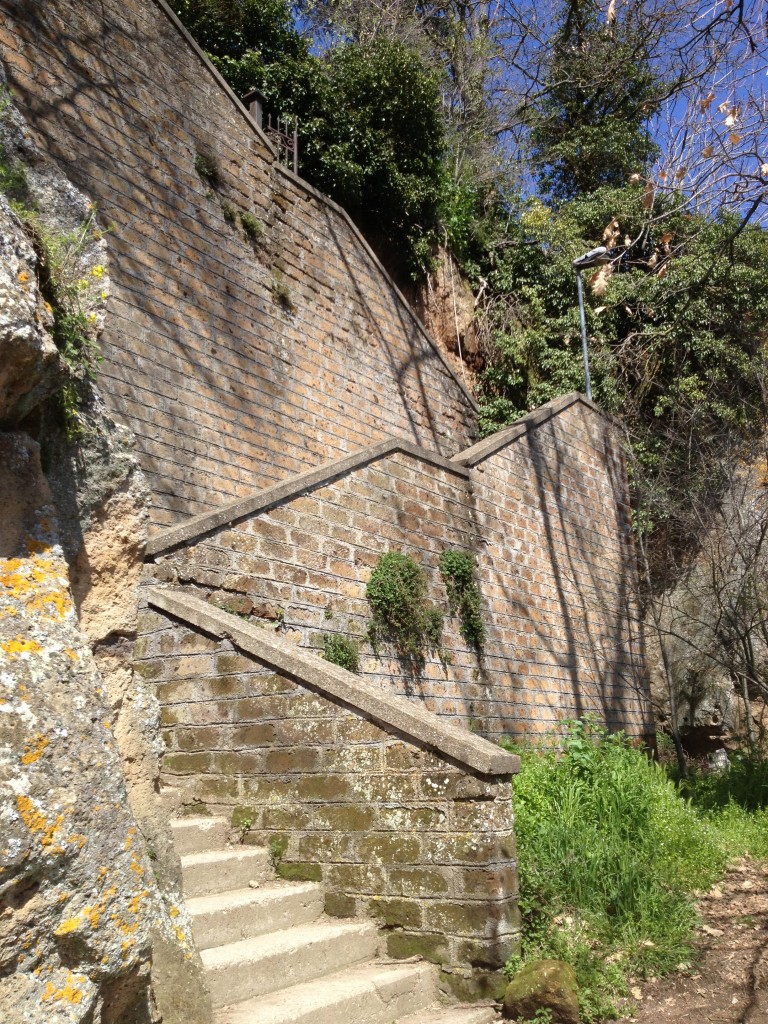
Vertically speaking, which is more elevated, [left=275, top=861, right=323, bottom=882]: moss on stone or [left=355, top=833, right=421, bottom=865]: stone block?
[left=355, top=833, right=421, bottom=865]: stone block

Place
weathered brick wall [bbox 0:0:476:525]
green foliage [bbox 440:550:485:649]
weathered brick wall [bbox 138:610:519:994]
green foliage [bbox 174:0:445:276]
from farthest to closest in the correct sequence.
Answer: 1. green foliage [bbox 174:0:445:276]
2. green foliage [bbox 440:550:485:649]
3. weathered brick wall [bbox 0:0:476:525]
4. weathered brick wall [bbox 138:610:519:994]

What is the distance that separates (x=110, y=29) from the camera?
8969 millimetres

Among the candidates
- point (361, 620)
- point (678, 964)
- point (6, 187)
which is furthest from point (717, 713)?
point (6, 187)

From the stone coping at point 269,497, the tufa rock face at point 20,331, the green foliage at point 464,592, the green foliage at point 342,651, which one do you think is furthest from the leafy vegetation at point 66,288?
the green foliage at point 464,592

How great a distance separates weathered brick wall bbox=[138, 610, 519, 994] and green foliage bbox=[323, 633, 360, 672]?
1.77m

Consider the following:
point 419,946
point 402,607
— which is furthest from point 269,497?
point 419,946

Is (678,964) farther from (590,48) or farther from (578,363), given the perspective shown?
(578,363)

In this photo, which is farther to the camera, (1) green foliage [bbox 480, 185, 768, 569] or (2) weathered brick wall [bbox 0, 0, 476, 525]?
(1) green foliage [bbox 480, 185, 768, 569]

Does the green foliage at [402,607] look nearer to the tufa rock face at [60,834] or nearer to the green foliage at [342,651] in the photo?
the green foliage at [342,651]

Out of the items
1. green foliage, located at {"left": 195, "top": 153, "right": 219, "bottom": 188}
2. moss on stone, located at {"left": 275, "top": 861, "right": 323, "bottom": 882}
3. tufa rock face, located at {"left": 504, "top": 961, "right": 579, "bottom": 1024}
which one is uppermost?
green foliage, located at {"left": 195, "top": 153, "right": 219, "bottom": 188}

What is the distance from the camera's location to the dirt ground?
462 centimetres

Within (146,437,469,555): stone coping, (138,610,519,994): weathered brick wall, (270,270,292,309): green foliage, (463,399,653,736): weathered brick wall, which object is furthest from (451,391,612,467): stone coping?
(138,610,519,994): weathered brick wall

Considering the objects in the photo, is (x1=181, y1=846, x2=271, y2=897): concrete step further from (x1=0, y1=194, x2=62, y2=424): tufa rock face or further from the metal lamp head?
the metal lamp head

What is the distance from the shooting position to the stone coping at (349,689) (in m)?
4.57
